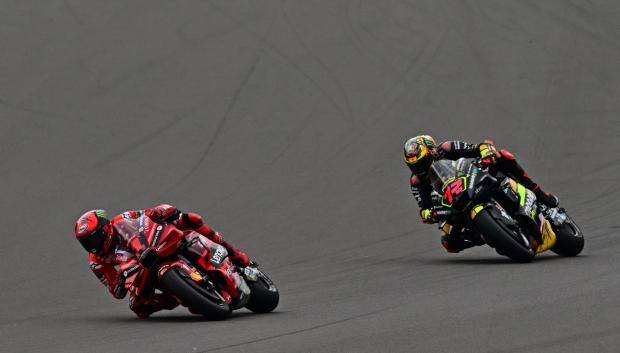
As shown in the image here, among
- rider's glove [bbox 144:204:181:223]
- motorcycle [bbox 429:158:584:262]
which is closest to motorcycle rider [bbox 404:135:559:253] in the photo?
motorcycle [bbox 429:158:584:262]

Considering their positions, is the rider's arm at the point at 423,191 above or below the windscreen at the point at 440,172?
below

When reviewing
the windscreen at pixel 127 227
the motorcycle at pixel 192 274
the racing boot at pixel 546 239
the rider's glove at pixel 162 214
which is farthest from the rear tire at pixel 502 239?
the windscreen at pixel 127 227

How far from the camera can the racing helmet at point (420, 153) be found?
40.5 feet

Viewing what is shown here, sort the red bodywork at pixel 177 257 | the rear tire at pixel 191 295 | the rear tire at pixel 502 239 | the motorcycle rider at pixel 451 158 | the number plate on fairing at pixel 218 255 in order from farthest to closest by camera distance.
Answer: the motorcycle rider at pixel 451 158, the rear tire at pixel 502 239, the number plate on fairing at pixel 218 255, the red bodywork at pixel 177 257, the rear tire at pixel 191 295

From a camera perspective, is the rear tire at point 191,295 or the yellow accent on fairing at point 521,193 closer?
the rear tire at point 191,295

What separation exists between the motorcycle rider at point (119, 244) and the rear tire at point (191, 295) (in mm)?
583

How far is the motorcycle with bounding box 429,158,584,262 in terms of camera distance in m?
11.3

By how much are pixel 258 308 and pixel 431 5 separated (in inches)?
544

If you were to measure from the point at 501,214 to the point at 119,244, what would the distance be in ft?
12.9

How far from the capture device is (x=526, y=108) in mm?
18688

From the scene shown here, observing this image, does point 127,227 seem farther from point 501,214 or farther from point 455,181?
point 501,214

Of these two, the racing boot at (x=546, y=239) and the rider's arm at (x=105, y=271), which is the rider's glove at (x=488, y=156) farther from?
the rider's arm at (x=105, y=271)

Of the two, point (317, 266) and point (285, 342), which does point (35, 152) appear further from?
point (285, 342)

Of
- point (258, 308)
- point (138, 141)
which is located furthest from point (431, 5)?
point (258, 308)
